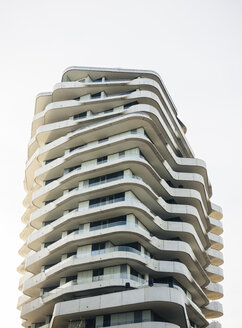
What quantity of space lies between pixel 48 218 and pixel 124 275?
16776mm

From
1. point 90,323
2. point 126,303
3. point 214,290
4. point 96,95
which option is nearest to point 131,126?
point 96,95

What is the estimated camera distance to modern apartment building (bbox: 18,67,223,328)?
4481 centimetres

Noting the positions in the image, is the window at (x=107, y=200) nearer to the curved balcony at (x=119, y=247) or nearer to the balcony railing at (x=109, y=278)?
the curved balcony at (x=119, y=247)

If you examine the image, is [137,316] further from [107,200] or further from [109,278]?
[107,200]

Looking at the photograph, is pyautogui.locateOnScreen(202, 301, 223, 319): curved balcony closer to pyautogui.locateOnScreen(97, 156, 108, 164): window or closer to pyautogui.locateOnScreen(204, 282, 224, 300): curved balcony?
pyautogui.locateOnScreen(204, 282, 224, 300): curved balcony

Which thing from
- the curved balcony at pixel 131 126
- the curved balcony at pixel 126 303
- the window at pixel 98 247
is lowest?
the curved balcony at pixel 126 303

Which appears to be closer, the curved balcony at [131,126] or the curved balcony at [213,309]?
the curved balcony at [131,126]

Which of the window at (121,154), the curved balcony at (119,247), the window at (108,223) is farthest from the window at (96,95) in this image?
the curved balcony at (119,247)

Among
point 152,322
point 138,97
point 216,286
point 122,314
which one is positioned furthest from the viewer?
point 216,286

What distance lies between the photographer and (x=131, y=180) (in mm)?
49844

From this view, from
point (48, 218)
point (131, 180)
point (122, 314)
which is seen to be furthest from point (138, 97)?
point (122, 314)

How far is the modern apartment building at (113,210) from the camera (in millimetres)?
44812

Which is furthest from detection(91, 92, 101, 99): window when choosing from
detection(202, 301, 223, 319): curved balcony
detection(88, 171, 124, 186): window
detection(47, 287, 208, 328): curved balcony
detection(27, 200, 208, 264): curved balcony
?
detection(202, 301, 223, 319): curved balcony

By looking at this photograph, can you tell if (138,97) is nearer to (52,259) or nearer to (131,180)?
(131,180)
